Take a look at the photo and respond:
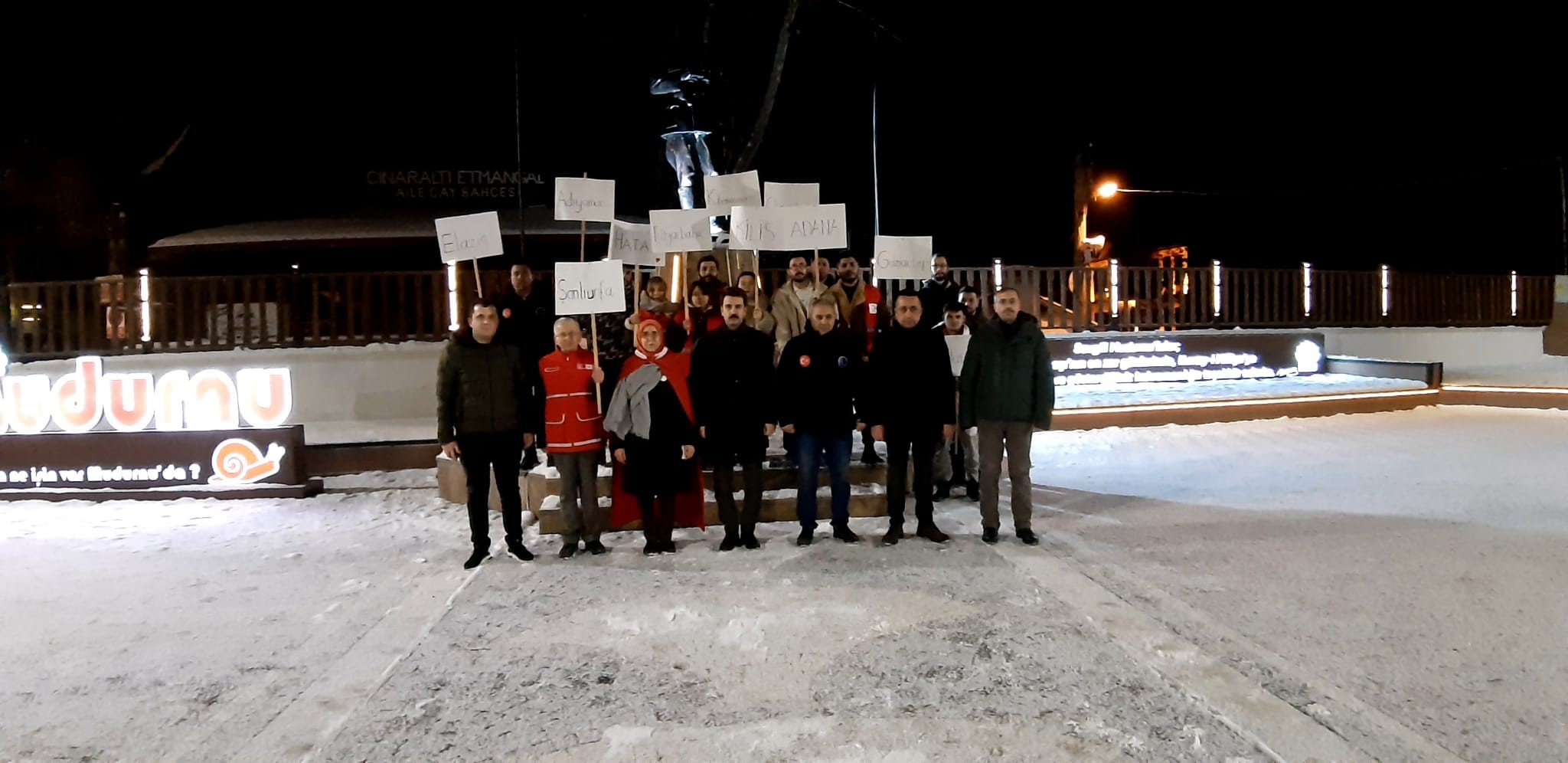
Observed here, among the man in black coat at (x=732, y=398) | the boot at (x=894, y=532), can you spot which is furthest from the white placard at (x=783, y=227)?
the boot at (x=894, y=532)

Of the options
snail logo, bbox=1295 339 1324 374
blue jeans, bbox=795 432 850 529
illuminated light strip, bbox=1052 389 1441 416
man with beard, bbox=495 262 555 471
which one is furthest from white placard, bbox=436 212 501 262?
snail logo, bbox=1295 339 1324 374

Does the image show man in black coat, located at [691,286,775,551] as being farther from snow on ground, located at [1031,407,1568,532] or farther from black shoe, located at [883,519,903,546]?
snow on ground, located at [1031,407,1568,532]

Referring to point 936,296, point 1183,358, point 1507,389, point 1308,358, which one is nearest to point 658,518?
point 936,296

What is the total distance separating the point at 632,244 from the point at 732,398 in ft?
7.65

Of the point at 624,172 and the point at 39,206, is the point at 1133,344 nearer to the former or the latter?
the point at 624,172

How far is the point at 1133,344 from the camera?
13812 mm

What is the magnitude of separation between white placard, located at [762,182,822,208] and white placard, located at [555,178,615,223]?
4.10 feet

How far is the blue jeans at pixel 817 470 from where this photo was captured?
19.9ft

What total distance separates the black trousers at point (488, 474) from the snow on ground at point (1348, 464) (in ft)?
15.7

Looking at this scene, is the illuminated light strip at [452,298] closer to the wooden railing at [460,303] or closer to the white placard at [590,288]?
the wooden railing at [460,303]

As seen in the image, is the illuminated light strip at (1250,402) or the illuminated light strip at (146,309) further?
the illuminated light strip at (146,309)

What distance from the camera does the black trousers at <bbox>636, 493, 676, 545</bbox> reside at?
19.7ft

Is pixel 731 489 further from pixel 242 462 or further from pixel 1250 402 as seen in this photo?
pixel 1250 402

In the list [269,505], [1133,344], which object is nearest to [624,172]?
[1133,344]
